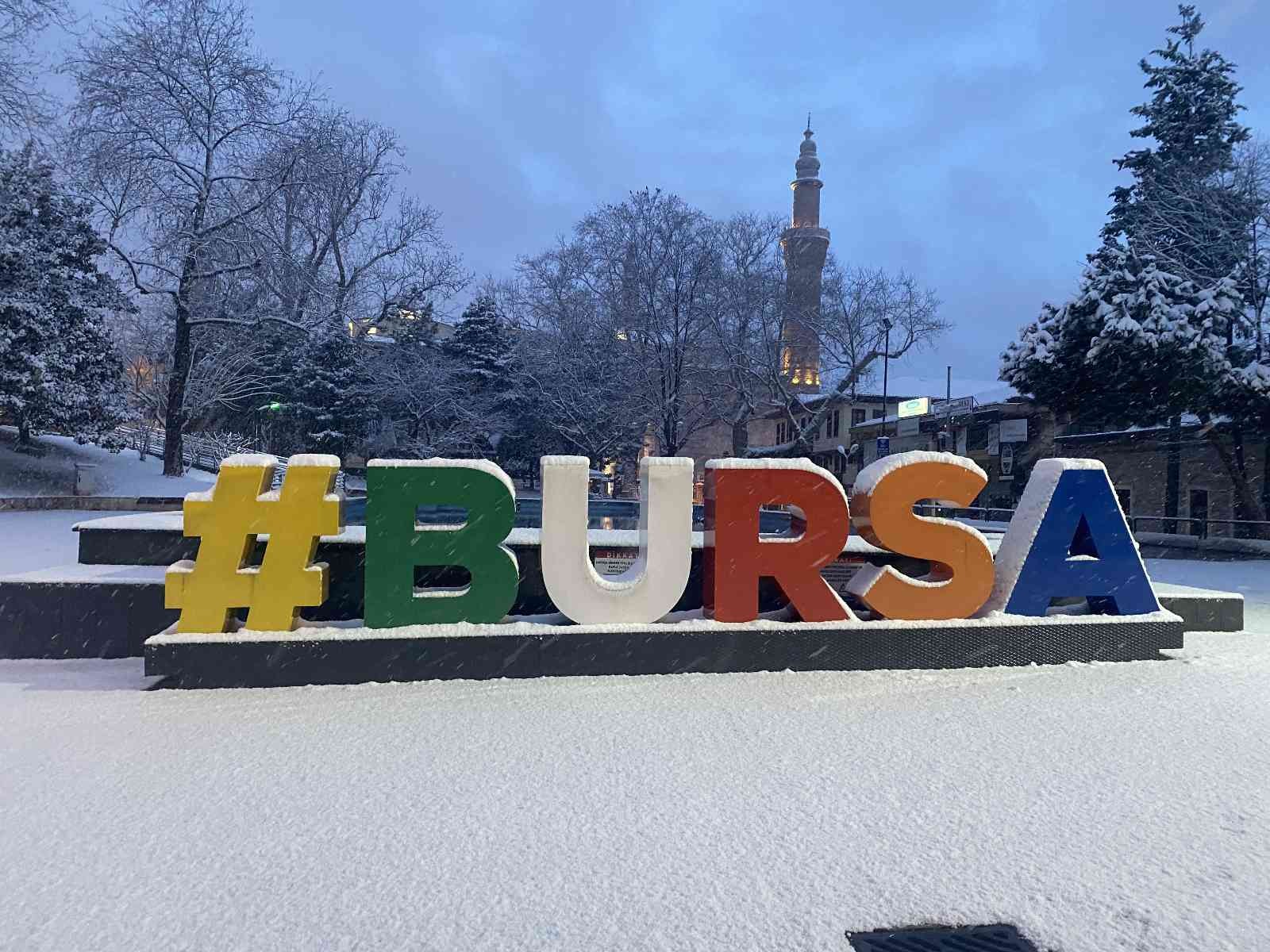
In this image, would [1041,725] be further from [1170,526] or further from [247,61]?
[247,61]

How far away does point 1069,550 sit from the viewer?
6.18 m

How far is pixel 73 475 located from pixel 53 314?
15.5ft

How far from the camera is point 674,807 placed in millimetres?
3463

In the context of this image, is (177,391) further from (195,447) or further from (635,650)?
(635,650)

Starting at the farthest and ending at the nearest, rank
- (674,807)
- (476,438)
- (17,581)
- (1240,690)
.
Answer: (476,438), (17,581), (1240,690), (674,807)

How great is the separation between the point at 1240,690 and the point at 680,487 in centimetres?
435

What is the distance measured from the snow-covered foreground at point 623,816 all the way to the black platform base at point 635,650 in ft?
0.63

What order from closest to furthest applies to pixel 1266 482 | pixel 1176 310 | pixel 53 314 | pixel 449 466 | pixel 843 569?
1. pixel 449 466
2. pixel 843 569
3. pixel 1176 310
4. pixel 1266 482
5. pixel 53 314

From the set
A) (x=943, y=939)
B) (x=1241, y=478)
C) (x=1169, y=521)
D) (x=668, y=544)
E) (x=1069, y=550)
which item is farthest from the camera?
(x=1169, y=521)

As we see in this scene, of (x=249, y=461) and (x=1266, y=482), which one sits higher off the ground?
(x=1266, y=482)

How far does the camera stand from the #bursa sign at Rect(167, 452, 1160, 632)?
5.34 metres

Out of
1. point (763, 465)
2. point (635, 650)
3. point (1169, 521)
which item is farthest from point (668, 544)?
point (1169, 521)

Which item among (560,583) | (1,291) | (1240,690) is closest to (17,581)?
(560,583)

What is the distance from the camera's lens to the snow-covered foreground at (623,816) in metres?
2.61
